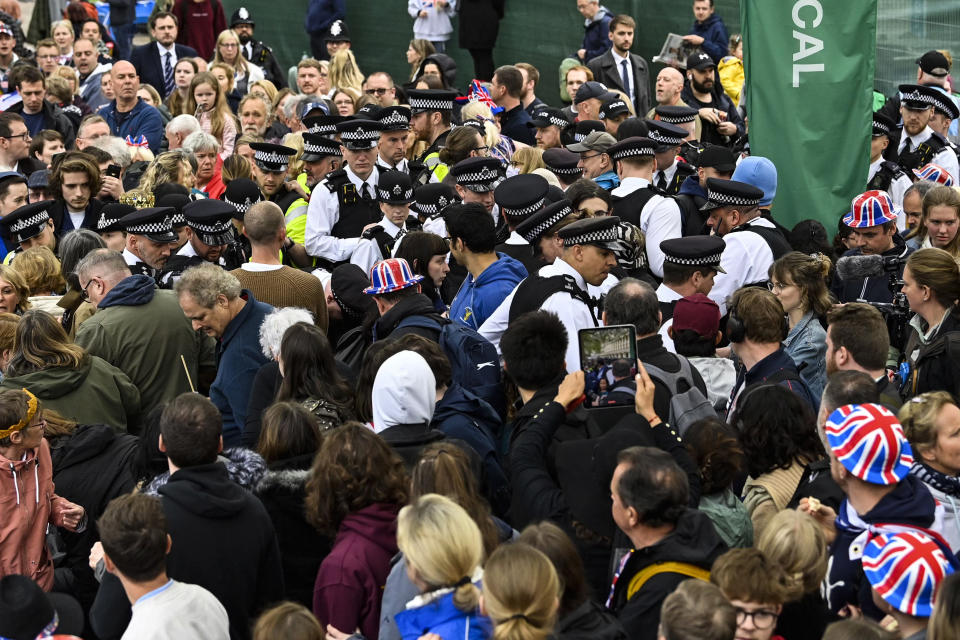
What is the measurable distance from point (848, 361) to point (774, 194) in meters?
2.81

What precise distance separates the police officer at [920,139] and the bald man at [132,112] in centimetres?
676

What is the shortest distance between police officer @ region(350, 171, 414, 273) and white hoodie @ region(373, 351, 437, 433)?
3146 mm

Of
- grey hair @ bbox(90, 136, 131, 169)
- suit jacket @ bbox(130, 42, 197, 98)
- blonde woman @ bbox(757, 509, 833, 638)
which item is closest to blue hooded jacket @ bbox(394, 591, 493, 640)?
blonde woman @ bbox(757, 509, 833, 638)

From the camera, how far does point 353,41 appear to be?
17.7 m

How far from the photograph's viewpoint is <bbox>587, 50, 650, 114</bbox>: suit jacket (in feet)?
44.7

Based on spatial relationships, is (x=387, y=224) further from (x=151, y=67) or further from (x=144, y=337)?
(x=151, y=67)

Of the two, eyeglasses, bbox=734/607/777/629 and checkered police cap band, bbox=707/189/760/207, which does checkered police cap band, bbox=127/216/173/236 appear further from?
eyeglasses, bbox=734/607/777/629

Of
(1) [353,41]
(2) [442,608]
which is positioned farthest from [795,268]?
(1) [353,41]

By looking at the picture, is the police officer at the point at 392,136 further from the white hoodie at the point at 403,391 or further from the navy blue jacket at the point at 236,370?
the white hoodie at the point at 403,391

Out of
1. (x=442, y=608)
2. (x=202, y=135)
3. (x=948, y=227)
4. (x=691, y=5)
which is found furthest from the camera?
(x=691, y=5)

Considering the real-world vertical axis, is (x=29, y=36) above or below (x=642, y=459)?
below

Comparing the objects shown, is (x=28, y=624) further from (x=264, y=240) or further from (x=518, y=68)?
(x=518, y=68)

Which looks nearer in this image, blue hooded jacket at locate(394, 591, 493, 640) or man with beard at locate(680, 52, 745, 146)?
blue hooded jacket at locate(394, 591, 493, 640)

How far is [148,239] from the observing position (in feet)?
23.4
